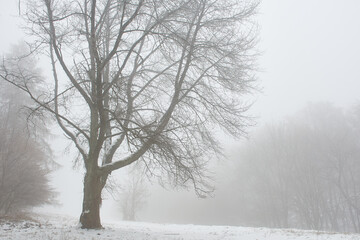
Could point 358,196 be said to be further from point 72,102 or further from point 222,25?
point 72,102

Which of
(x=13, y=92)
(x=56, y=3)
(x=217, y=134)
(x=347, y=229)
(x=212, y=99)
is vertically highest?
(x=13, y=92)

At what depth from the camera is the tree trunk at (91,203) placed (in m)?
9.34

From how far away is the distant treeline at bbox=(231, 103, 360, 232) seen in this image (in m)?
27.7

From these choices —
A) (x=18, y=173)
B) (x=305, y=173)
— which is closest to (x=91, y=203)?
(x=18, y=173)

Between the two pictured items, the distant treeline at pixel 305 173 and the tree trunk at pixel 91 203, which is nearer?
the tree trunk at pixel 91 203

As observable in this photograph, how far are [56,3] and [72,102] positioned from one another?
4256 mm

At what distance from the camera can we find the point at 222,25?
31.1 ft

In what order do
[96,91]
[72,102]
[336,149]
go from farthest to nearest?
[336,149] < [72,102] < [96,91]

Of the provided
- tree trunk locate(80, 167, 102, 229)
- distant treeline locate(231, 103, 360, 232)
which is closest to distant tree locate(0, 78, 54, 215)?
tree trunk locate(80, 167, 102, 229)

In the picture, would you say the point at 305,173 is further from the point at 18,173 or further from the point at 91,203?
the point at 18,173

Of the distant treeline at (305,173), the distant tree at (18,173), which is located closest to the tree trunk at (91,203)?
the distant tree at (18,173)

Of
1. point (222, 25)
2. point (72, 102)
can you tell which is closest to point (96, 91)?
point (72, 102)

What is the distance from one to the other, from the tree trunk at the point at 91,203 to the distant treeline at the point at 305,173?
1769 cm

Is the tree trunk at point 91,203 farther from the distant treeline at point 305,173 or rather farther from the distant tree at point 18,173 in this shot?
the distant treeline at point 305,173
